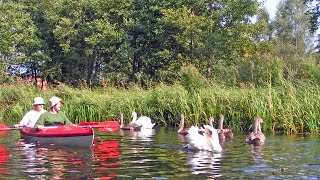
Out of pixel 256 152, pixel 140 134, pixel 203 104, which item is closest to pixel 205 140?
pixel 256 152

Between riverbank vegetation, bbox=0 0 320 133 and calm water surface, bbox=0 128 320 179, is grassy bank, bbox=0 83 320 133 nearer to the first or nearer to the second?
riverbank vegetation, bbox=0 0 320 133

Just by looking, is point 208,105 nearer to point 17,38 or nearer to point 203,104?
point 203,104

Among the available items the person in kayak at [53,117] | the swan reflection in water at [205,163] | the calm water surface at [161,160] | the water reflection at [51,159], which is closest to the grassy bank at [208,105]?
the calm water surface at [161,160]

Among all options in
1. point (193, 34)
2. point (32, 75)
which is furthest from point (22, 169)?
point (32, 75)

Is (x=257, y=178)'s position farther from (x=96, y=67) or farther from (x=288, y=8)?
(x=288, y=8)

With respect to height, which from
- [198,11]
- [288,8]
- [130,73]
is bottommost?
[130,73]

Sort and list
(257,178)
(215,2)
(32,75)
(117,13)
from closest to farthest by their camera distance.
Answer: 1. (257,178)
2. (215,2)
3. (117,13)
4. (32,75)

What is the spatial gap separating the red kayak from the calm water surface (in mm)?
236

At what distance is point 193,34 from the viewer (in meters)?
39.3

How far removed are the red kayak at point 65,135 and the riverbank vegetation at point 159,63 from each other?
677 centimetres

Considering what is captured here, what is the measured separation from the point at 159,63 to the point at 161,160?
97.7 ft

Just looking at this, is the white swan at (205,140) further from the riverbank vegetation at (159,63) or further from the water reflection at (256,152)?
the riverbank vegetation at (159,63)

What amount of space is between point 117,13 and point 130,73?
16.1 feet

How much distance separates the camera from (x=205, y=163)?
11836mm
